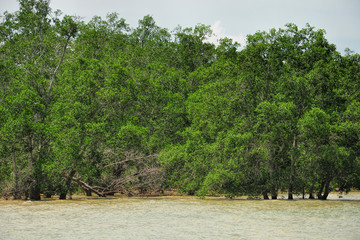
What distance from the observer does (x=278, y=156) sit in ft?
97.7

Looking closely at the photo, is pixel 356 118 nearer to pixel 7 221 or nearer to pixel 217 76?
pixel 217 76

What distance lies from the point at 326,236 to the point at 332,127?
15.2 m

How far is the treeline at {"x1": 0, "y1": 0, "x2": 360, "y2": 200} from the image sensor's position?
26609mm

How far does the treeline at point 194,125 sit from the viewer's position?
26.6 metres

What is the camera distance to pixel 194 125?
108 ft

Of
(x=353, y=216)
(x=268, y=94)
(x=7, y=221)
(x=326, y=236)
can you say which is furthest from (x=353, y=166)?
(x=7, y=221)

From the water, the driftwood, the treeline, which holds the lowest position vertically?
the water

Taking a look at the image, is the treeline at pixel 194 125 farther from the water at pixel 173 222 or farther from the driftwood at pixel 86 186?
the water at pixel 173 222

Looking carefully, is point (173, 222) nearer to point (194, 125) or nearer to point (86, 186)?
point (86, 186)

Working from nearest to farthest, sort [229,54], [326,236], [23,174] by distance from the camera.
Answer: [326,236]
[23,174]
[229,54]

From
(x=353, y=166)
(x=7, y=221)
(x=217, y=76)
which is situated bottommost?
(x=7, y=221)

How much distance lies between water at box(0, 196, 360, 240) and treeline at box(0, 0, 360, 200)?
4.56 metres

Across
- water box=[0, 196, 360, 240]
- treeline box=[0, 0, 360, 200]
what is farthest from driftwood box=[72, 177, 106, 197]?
water box=[0, 196, 360, 240]

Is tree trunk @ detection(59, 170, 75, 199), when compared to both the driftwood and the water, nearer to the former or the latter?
the driftwood
